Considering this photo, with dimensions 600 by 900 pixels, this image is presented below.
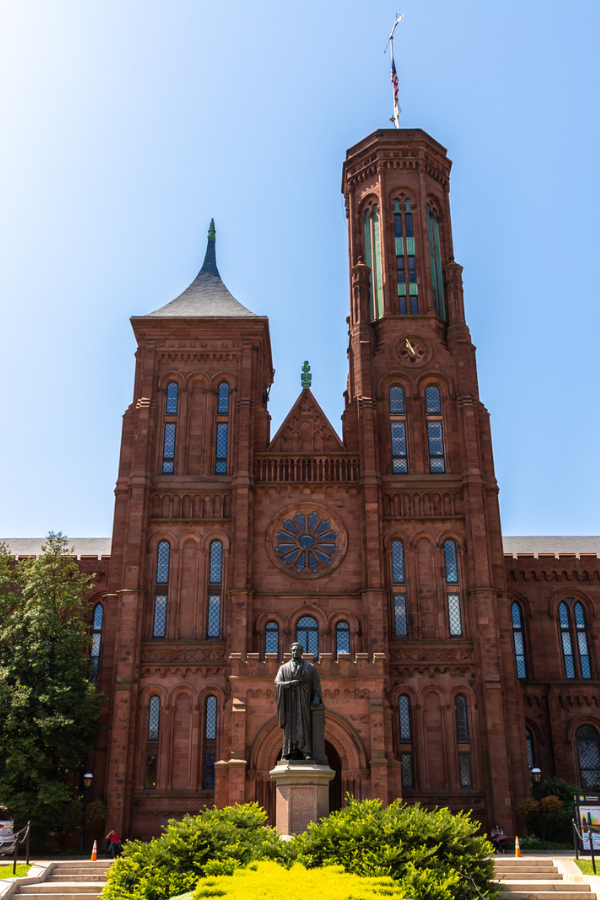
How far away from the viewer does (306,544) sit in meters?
37.5

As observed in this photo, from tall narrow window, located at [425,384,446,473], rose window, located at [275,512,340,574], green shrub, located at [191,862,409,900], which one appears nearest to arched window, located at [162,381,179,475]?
rose window, located at [275,512,340,574]

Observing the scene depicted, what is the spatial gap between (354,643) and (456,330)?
52.2 feet

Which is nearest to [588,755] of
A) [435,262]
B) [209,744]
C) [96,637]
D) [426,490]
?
[426,490]

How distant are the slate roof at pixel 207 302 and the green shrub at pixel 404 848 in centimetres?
2891

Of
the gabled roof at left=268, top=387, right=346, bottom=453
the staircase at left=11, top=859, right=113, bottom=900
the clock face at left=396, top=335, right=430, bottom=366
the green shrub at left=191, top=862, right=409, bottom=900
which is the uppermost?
the clock face at left=396, top=335, right=430, bottom=366

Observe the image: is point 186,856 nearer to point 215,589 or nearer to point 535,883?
point 535,883

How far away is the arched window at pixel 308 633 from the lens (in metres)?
35.9

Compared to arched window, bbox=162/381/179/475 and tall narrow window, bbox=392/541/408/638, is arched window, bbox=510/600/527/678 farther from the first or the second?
arched window, bbox=162/381/179/475

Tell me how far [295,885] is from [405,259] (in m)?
35.2

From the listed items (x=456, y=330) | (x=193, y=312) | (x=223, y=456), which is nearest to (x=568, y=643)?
(x=456, y=330)

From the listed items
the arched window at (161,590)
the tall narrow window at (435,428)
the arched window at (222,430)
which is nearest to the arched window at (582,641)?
the tall narrow window at (435,428)

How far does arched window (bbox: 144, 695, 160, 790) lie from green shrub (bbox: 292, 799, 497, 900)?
1965cm

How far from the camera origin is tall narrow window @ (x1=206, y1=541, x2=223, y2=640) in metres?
36.4

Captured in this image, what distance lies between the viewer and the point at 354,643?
3575 centimetres
